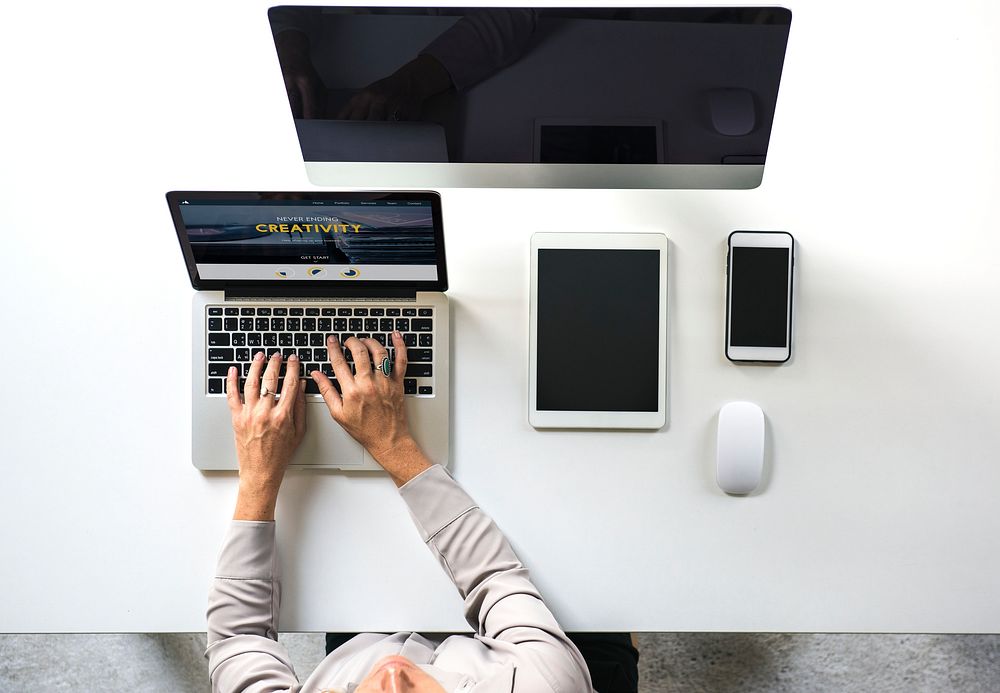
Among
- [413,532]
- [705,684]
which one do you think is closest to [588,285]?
[413,532]

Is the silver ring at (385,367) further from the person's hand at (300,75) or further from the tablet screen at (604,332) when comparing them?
the person's hand at (300,75)

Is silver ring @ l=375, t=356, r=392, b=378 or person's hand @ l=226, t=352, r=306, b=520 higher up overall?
silver ring @ l=375, t=356, r=392, b=378

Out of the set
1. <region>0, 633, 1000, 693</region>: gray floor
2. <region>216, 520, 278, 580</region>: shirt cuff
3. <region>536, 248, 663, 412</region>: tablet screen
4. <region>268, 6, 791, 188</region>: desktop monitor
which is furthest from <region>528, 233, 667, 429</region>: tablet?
<region>0, 633, 1000, 693</region>: gray floor

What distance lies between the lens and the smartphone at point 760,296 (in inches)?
31.6

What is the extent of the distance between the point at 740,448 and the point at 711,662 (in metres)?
0.70

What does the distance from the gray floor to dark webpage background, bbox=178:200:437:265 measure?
0.86 metres

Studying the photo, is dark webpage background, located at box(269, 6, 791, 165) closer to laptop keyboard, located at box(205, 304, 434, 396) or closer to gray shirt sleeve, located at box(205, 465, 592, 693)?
laptop keyboard, located at box(205, 304, 434, 396)

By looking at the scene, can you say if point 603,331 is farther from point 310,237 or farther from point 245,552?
A: point 245,552

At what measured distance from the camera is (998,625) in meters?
0.81

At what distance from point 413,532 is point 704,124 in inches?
22.8

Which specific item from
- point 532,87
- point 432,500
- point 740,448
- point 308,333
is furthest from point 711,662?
point 532,87

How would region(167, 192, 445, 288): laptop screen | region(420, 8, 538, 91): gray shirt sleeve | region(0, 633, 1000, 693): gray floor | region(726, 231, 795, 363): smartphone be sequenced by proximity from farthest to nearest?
region(0, 633, 1000, 693): gray floor → region(726, 231, 795, 363): smartphone → region(167, 192, 445, 288): laptop screen → region(420, 8, 538, 91): gray shirt sleeve

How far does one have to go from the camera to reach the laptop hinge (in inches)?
31.3

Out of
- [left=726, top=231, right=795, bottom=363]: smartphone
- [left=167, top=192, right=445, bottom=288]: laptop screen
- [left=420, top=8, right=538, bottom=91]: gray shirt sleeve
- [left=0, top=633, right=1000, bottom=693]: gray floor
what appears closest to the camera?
[left=420, top=8, right=538, bottom=91]: gray shirt sleeve
